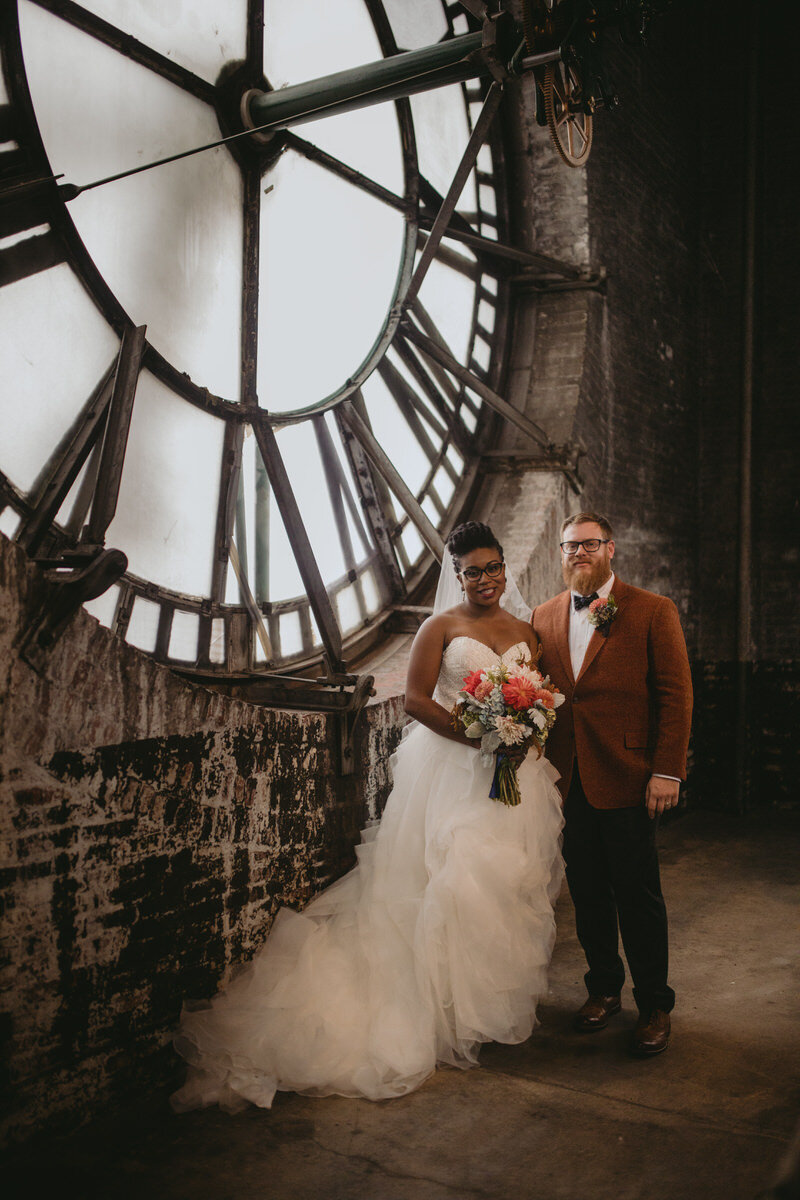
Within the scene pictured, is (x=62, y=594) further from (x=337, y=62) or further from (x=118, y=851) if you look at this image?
(x=337, y=62)

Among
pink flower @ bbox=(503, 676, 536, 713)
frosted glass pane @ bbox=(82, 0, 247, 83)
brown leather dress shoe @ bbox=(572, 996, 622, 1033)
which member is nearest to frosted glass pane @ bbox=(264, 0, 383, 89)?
frosted glass pane @ bbox=(82, 0, 247, 83)

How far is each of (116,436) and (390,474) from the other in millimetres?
1681

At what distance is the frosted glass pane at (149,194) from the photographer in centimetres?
329

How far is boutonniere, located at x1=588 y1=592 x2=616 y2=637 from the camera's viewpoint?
10.6 feet

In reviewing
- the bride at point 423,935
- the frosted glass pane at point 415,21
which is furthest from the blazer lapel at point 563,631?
the frosted glass pane at point 415,21

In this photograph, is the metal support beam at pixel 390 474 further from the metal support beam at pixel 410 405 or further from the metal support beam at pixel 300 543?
the metal support beam at pixel 300 543

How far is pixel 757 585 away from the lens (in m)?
7.34

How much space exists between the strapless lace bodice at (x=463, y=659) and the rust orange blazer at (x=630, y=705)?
0.26 metres

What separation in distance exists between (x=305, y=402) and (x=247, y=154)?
1077 millimetres

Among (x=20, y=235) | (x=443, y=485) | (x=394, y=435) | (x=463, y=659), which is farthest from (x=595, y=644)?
(x=443, y=485)

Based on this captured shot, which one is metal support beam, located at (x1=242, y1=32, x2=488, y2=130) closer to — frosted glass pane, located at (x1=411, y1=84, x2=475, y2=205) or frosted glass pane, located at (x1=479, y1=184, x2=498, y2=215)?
frosted glass pane, located at (x1=411, y1=84, x2=475, y2=205)

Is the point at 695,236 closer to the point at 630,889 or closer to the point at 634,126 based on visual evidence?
the point at 634,126

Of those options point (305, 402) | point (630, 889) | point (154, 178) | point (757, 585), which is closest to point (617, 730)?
point (630, 889)

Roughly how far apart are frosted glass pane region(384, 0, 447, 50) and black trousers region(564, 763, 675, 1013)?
407 cm
